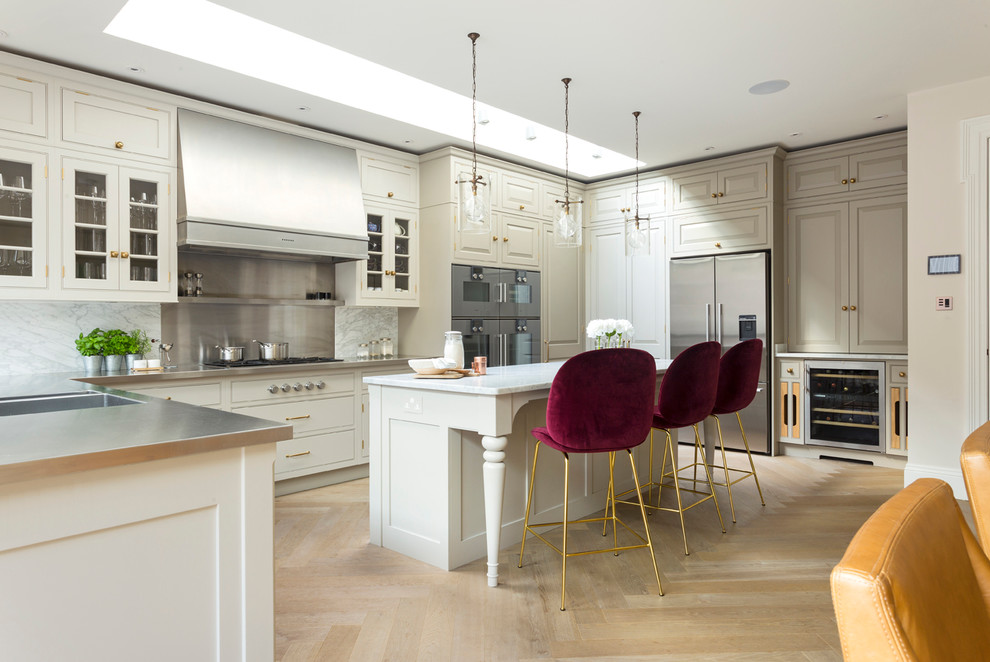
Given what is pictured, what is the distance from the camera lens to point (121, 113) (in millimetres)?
3758

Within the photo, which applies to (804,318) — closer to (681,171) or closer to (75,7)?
(681,171)

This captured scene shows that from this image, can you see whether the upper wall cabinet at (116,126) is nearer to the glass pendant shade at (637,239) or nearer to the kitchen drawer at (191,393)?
the kitchen drawer at (191,393)

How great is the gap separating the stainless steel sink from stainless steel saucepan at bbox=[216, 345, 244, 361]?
2030mm

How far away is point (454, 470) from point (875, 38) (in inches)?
128

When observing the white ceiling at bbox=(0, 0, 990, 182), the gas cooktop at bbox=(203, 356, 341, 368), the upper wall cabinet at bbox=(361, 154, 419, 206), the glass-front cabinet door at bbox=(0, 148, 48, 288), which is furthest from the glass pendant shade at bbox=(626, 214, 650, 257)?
the glass-front cabinet door at bbox=(0, 148, 48, 288)

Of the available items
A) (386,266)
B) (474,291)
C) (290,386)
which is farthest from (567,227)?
(290,386)

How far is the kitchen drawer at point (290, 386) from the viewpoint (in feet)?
13.1

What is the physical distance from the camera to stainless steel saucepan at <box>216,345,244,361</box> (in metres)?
4.41

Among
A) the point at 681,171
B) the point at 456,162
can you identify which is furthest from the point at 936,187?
the point at 456,162

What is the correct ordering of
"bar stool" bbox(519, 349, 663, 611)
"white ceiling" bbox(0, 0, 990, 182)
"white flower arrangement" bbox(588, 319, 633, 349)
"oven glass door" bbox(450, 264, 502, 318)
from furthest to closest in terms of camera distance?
"oven glass door" bbox(450, 264, 502, 318) → "white flower arrangement" bbox(588, 319, 633, 349) → "white ceiling" bbox(0, 0, 990, 182) → "bar stool" bbox(519, 349, 663, 611)

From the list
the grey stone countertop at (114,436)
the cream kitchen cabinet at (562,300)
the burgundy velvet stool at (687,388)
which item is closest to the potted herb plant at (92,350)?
the grey stone countertop at (114,436)

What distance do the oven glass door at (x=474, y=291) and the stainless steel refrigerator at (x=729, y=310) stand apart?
1.81 meters

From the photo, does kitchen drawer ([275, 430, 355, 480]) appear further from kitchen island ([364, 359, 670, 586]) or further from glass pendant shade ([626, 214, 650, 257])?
glass pendant shade ([626, 214, 650, 257])

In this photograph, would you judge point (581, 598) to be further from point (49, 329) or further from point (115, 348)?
point (49, 329)
